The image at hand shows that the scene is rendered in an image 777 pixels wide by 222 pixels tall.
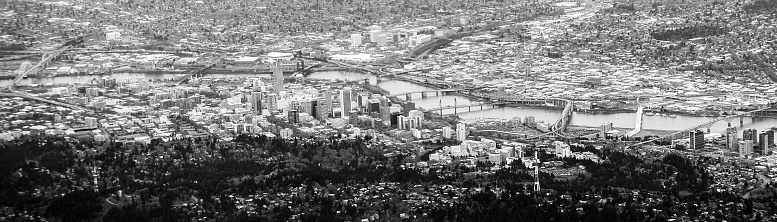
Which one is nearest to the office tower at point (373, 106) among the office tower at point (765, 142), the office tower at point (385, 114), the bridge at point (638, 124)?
the office tower at point (385, 114)

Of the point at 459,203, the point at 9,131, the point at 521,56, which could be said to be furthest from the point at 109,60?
the point at 459,203

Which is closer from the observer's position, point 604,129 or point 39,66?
point 604,129

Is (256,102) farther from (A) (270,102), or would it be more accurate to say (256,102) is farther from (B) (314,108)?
(B) (314,108)

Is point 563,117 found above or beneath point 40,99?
beneath

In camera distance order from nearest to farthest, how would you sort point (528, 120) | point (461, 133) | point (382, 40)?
point (461, 133)
point (528, 120)
point (382, 40)

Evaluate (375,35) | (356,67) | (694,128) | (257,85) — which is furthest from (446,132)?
(375,35)

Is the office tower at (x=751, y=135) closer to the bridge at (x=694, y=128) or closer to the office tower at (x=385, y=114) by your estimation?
the bridge at (x=694, y=128)

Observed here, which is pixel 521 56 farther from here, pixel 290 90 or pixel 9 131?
pixel 9 131
